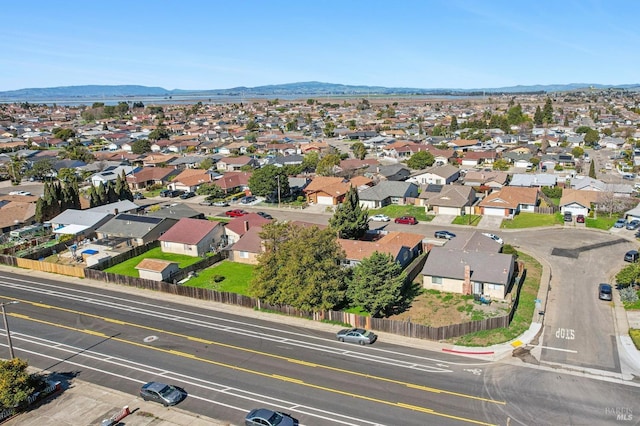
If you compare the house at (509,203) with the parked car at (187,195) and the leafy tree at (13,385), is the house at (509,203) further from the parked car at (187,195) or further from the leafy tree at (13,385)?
the leafy tree at (13,385)

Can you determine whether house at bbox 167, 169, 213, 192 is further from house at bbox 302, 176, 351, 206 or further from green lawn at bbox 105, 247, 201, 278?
green lawn at bbox 105, 247, 201, 278

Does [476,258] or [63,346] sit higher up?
[476,258]

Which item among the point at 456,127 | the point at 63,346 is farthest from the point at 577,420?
the point at 456,127

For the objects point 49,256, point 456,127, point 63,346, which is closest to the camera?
point 63,346

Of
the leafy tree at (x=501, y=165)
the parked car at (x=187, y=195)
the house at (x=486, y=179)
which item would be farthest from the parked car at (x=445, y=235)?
the leafy tree at (x=501, y=165)

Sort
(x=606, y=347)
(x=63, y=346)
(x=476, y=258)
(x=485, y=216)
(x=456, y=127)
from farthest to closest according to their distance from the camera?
(x=456, y=127) → (x=485, y=216) → (x=476, y=258) → (x=63, y=346) → (x=606, y=347)

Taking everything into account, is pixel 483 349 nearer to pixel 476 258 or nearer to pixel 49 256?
pixel 476 258
